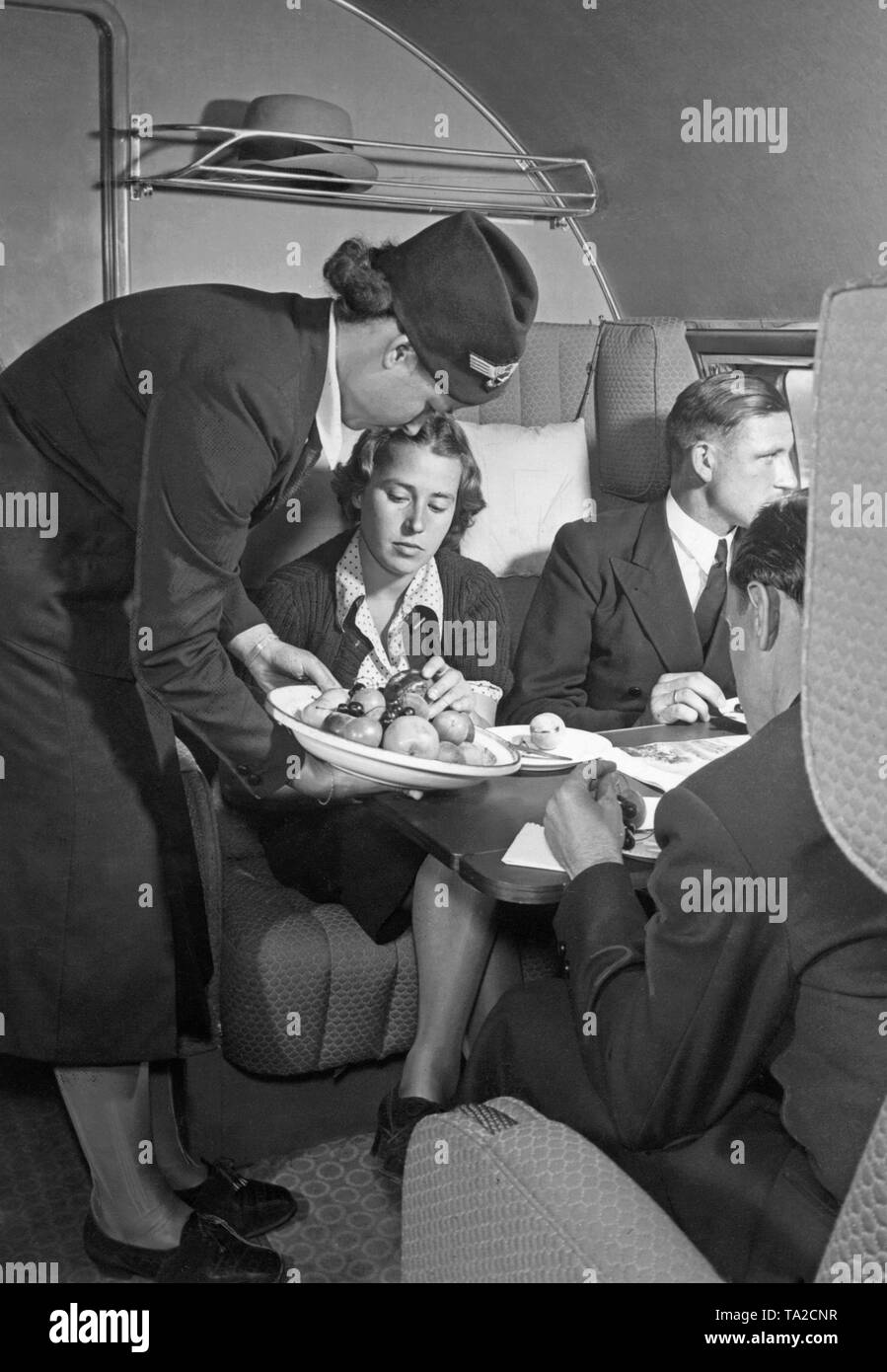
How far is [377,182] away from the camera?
2.78 metres

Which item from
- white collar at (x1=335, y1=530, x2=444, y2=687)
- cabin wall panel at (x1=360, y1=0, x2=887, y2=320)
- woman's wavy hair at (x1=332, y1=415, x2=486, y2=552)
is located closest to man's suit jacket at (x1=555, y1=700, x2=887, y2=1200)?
white collar at (x1=335, y1=530, x2=444, y2=687)

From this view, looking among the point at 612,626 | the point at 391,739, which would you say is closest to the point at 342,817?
the point at 391,739

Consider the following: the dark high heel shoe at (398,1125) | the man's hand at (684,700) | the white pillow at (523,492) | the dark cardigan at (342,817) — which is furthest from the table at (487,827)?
the white pillow at (523,492)

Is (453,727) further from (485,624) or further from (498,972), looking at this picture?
(485,624)

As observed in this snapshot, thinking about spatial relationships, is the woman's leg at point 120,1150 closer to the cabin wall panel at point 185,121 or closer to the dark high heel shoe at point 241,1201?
the dark high heel shoe at point 241,1201

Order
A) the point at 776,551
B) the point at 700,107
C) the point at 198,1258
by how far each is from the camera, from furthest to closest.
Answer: the point at 700,107 < the point at 198,1258 < the point at 776,551

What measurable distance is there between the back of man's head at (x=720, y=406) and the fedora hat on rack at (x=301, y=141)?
912 millimetres

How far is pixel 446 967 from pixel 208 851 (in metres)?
0.39

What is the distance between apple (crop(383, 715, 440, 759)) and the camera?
5.07 ft

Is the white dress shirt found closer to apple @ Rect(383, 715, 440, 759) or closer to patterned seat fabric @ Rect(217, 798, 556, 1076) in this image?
patterned seat fabric @ Rect(217, 798, 556, 1076)

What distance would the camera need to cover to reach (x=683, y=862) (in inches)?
37.4

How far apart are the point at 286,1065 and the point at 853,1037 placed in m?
1.13
